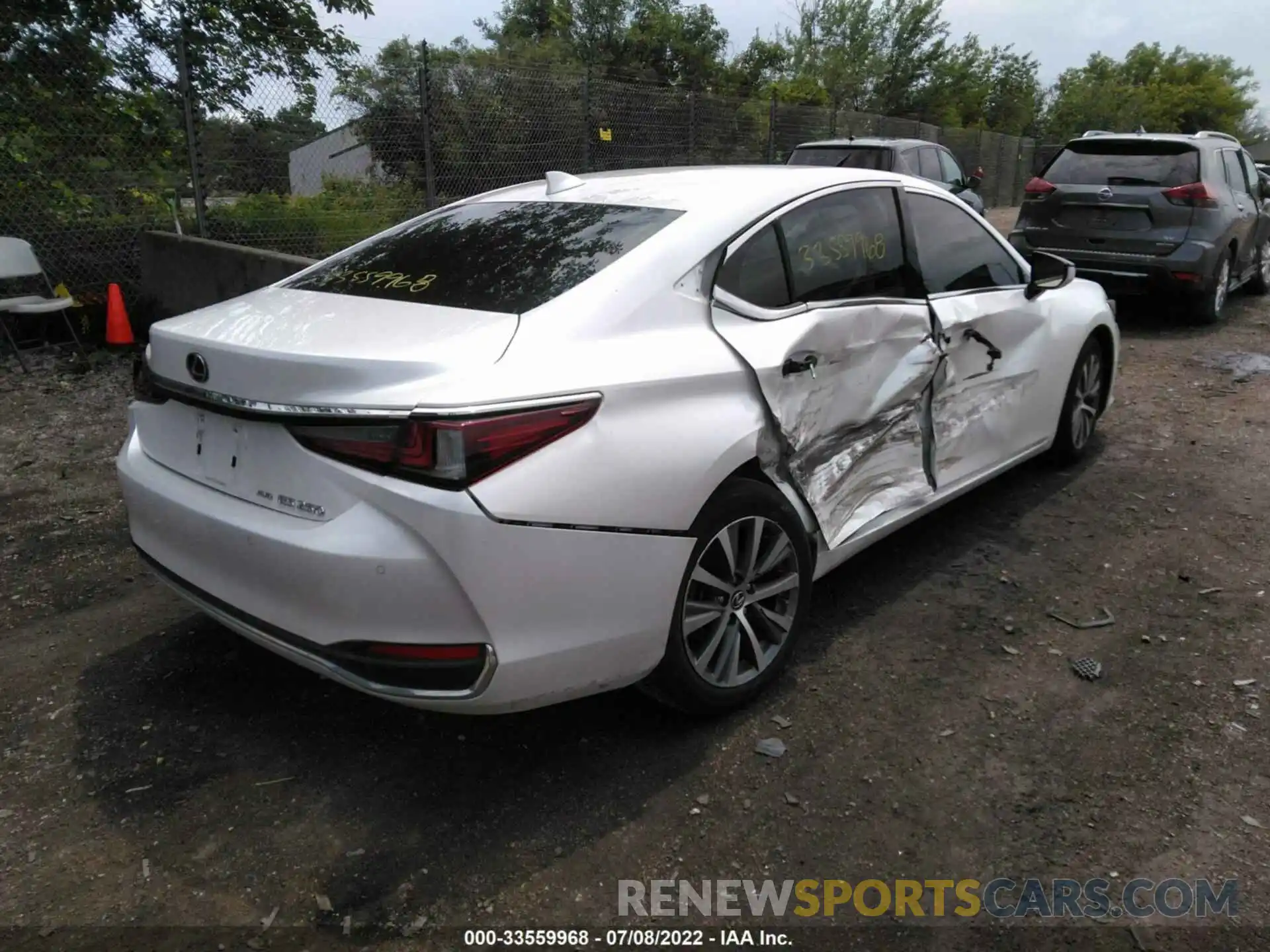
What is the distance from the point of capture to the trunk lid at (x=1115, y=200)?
29.1 feet

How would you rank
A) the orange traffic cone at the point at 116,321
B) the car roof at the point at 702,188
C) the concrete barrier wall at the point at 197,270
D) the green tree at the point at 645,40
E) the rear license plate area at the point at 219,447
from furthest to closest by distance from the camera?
the green tree at the point at 645,40 < the orange traffic cone at the point at 116,321 < the concrete barrier wall at the point at 197,270 < the car roof at the point at 702,188 < the rear license plate area at the point at 219,447

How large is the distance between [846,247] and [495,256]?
1.29m

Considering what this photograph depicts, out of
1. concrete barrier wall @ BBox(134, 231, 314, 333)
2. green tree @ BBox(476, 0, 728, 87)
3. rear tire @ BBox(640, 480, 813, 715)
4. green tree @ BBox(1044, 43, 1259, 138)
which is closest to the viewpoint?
rear tire @ BBox(640, 480, 813, 715)

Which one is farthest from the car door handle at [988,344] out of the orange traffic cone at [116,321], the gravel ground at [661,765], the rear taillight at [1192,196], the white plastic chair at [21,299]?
the orange traffic cone at [116,321]

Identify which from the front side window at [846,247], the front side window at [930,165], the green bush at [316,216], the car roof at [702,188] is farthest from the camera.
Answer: the front side window at [930,165]

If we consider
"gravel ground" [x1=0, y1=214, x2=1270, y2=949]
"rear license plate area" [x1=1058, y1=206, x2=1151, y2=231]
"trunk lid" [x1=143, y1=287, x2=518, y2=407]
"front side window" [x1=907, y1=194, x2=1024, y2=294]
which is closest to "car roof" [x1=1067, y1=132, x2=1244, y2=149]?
"rear license plate area" [x1=1058, y1=206, x2=1151, y2=231]

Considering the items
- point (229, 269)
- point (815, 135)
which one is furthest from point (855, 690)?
point (815, 135)

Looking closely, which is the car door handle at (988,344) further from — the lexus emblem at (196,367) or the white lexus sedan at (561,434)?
the lexus emblem at (196,367)

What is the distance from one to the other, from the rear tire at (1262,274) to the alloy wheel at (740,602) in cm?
1035

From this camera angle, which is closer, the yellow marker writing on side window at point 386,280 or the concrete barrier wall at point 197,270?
the yellow marker writing on side window at point 386,280

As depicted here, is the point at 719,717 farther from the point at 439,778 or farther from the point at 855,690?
the point at 439,778

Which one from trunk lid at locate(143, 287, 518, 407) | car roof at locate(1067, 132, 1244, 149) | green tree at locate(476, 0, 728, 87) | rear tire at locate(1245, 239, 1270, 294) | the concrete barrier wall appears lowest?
rear tire at locate(1245, 239, 1270, 294)

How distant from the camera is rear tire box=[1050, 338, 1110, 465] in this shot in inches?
201

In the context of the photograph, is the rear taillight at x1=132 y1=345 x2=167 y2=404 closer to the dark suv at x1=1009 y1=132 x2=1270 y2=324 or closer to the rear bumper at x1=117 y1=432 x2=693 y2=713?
the rear bumper at x1=117 y1=432 x2=693 y2=713
